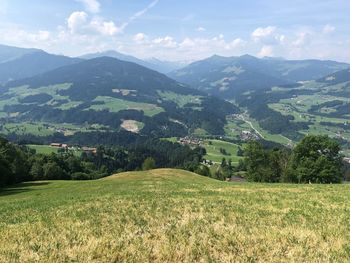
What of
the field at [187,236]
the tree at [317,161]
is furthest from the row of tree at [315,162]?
the field at [187,236]

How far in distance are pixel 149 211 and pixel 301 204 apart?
9.16 metres

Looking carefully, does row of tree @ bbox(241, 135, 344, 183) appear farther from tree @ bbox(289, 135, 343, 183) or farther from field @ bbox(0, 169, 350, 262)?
field @ bbox(0, 169, 350, 262)

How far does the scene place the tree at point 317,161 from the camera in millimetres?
89938

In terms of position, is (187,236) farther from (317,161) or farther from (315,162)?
(315,162)

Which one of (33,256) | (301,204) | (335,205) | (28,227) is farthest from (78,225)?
(335,205)

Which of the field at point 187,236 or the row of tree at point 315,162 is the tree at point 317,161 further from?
the field at point 187,236

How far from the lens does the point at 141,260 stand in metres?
11.2

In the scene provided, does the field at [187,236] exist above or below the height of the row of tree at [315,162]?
above

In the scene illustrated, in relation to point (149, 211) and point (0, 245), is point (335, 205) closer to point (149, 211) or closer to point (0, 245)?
point (149, 211)

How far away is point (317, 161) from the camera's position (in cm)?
8988

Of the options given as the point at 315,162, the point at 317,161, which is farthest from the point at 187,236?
the point at 315,162

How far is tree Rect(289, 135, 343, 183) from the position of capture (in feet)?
295

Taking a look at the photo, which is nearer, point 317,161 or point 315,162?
point 317,161

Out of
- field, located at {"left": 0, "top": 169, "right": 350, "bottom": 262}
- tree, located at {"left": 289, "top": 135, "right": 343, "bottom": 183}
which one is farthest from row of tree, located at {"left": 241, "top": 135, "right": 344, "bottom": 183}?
field, located at {"left": 0, "top": 169, "right": 350, "bottom": 262}
